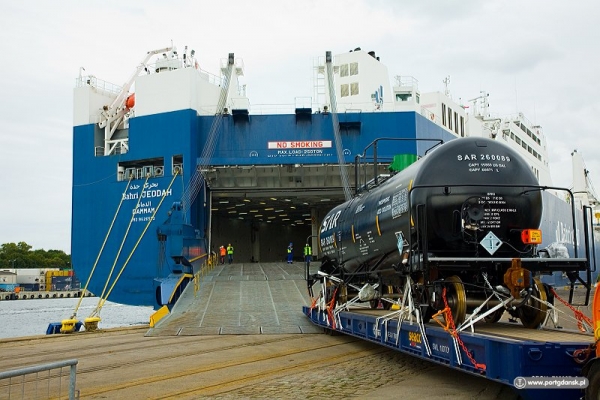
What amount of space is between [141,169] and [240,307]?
72.6 ft

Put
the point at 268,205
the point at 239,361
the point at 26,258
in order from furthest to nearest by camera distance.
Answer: the point at 26,258 → the point at 268,205 → the point at 239,361

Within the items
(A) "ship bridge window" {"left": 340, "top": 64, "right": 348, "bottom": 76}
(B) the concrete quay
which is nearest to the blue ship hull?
(A) "ship bridge window" {"left": 340, "top": 64, "right": 348, "bottom": 76}

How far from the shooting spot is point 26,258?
468 ft

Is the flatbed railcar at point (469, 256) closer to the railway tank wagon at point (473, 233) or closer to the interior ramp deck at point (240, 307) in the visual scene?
the railway tank wagon at point (473, 233)

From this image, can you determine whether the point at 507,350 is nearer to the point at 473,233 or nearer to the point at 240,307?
the point at 473,233

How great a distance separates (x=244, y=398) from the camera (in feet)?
28.1

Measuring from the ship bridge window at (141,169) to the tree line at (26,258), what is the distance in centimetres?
10931

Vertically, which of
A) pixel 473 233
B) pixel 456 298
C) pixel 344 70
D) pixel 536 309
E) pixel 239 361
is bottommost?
pixel 239 361

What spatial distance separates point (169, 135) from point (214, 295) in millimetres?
17814

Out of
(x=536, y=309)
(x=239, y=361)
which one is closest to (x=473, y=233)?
(x=536, y=309)

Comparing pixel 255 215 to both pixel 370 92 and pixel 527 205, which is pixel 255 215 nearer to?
pixel 370 92

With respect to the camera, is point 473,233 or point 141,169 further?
point 141,169

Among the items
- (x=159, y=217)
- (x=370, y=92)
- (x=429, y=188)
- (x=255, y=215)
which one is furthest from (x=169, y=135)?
(x=429, y=188)

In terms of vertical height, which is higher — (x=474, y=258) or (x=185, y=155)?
(x=185, y=155)
